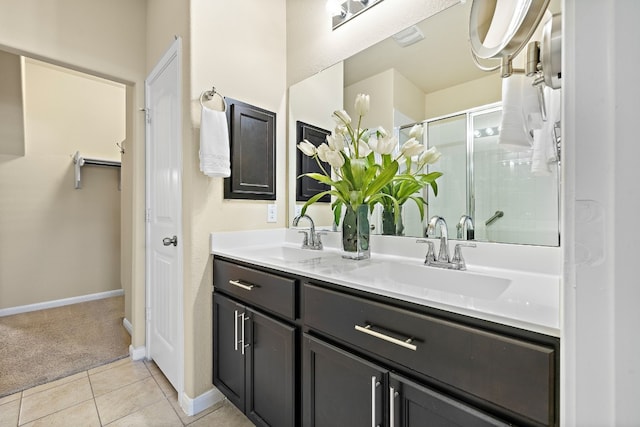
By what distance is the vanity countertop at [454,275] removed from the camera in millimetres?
680

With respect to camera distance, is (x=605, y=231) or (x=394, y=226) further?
(x=394, y=226)

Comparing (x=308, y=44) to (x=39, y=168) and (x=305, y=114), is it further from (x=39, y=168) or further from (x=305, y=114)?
(x=39, y=168)

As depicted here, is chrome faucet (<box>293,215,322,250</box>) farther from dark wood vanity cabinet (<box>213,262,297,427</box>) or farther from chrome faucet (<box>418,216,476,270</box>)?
chrome faucet (<box>418,216,476,270</box>)

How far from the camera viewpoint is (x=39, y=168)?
9.86ft

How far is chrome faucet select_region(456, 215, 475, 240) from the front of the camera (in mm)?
1233

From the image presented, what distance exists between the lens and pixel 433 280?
1.15 meters

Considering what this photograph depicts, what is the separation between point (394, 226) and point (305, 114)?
0.99 meters

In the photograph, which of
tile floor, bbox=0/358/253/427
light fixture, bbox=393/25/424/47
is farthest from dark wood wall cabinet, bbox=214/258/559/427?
light fixture, bbox=393/25/424/47

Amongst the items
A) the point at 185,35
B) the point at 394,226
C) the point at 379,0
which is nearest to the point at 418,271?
the point at 394,226

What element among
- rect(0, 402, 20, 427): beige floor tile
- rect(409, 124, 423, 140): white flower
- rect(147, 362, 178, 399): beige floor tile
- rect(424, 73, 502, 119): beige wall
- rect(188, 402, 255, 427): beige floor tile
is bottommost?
rect(188, 402, 255, 427): beige floor tile

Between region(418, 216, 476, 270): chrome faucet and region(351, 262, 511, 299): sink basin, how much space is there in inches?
1.7

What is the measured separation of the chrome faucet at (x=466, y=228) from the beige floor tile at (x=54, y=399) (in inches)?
86.4

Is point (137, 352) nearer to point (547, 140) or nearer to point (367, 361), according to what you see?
point (367, 361)

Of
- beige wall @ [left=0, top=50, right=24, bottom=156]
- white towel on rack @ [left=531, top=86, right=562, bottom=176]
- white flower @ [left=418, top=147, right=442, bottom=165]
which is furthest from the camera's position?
beige wall @ [left=0, top=50, right=24, bottom=156]
